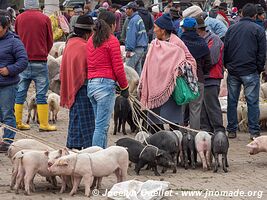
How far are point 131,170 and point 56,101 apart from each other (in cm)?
435

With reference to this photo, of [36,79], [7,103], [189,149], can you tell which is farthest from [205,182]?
[36,79]

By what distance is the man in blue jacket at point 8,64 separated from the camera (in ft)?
31.6

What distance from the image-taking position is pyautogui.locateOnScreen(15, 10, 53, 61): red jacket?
468 inches

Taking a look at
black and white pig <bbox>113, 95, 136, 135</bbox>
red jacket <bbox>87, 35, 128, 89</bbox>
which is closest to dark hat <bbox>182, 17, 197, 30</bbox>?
red jacket <bbox>87, 35, 128, 89</bbox>

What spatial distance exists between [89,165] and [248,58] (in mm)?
5000

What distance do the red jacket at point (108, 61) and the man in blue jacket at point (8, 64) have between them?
1.33 m

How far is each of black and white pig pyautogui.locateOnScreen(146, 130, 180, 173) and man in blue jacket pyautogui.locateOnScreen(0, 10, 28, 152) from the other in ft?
6.46

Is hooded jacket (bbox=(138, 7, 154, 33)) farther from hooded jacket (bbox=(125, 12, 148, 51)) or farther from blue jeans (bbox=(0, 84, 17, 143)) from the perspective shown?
blue jeans (bbox=(0, 84, 17, 143))

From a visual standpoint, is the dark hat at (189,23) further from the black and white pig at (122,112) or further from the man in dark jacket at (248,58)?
the black and white pig at (122,112)

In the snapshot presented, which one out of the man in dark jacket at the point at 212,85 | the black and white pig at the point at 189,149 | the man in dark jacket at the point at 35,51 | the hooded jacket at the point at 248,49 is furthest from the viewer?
the man in dark jacket at the point at 35,51

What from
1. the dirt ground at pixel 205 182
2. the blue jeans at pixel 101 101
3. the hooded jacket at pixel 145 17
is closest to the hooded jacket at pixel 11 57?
the dirt ground at pixel 205 182

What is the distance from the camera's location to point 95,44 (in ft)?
28.5

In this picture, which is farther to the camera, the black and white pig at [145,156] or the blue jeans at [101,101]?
the black and white pig at [145,156]

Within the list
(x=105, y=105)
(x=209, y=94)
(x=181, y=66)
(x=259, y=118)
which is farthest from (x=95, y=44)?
(x=259, y=118)
